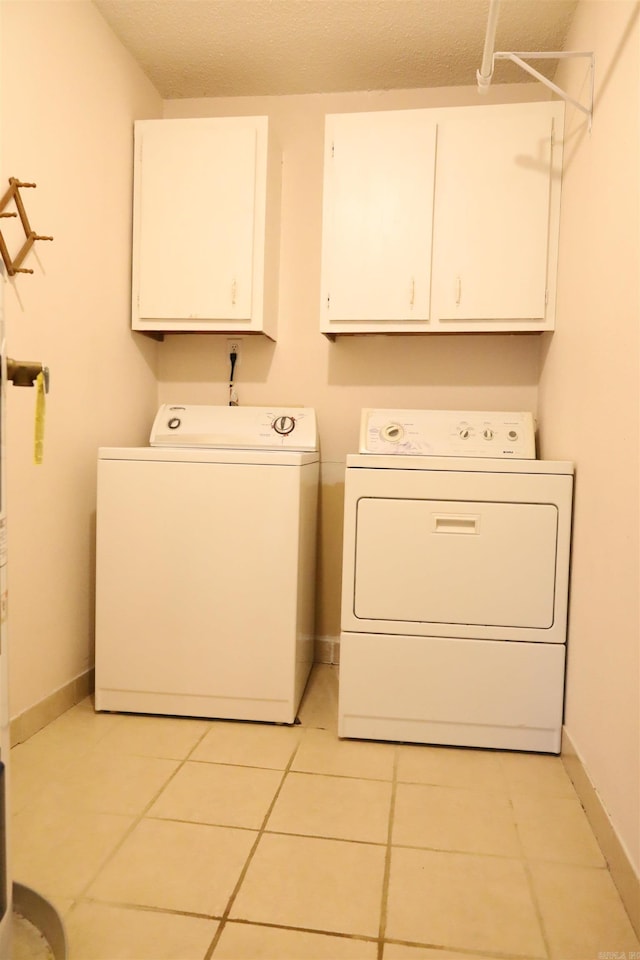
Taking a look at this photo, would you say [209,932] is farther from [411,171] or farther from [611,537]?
[411,171]

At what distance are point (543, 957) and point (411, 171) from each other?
2.17 meters

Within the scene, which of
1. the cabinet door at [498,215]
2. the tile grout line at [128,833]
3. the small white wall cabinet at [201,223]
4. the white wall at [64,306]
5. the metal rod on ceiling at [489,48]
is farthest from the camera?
the small white wall cabinet at [201,223]

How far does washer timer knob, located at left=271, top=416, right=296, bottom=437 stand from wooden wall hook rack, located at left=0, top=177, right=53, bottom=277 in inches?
39.0

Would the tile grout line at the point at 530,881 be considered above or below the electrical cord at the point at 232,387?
below

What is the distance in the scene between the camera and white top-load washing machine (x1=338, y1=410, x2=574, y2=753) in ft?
5.79

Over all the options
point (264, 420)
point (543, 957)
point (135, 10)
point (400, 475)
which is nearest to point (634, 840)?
point (543, 957)

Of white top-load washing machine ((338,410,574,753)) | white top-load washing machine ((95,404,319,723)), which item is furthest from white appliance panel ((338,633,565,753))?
white top-load washing machine ((95,404,319,723))

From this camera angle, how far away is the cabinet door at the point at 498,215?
82.0 inches

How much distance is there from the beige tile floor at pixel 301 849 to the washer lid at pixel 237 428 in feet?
3.29

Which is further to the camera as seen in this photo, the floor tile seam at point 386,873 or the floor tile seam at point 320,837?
the floor tile seam at point 320,837

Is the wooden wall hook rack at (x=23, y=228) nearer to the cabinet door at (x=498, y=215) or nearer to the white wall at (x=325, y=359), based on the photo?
the white wall at (x=325, y=359)

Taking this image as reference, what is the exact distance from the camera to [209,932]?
3.53 feet

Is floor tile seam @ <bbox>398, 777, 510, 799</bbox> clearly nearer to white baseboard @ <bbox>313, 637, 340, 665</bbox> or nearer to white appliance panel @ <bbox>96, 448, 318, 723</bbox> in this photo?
white appliance panel @ <bbox>96, 448, 318, 723</bbox>

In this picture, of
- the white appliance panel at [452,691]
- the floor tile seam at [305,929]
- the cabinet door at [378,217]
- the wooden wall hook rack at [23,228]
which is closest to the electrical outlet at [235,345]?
the cabinet door at [378,217]
